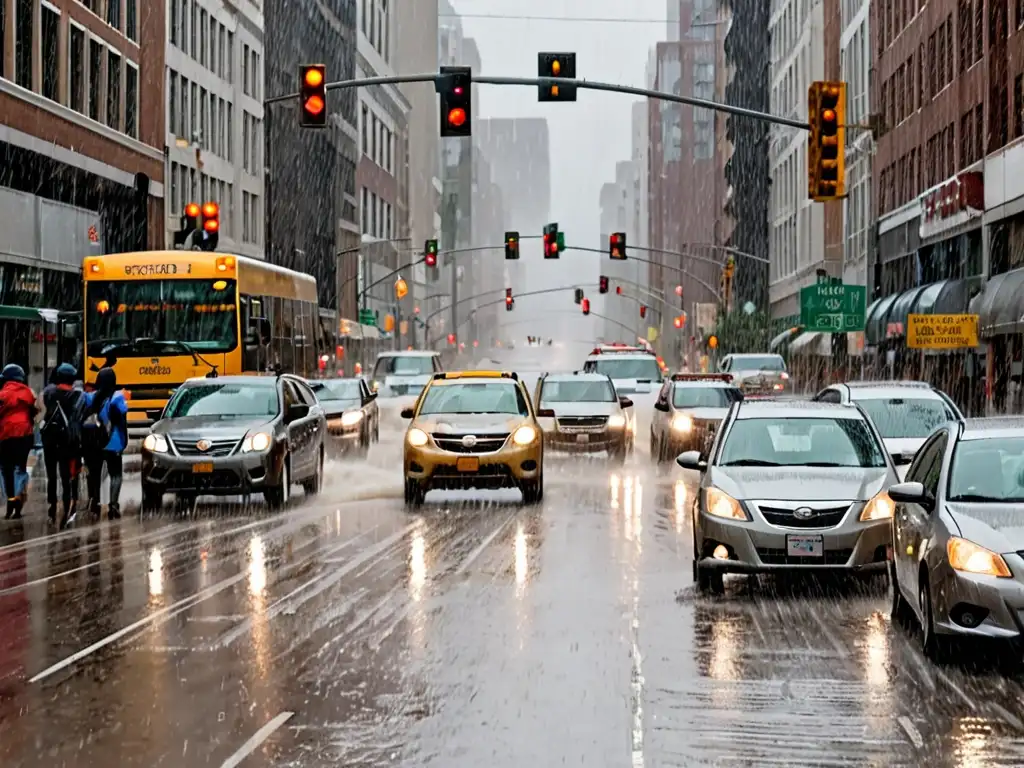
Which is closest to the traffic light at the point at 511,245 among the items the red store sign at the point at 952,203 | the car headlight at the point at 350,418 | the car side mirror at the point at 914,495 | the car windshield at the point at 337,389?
the red store sign at the point at 952,203

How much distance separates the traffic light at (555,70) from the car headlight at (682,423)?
868cm

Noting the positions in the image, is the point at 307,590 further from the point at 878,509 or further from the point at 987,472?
the point at 987,472

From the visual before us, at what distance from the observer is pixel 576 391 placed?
3494cm

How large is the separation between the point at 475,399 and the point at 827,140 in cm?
579

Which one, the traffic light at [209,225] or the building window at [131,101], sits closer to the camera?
the traffic light at [209,225]

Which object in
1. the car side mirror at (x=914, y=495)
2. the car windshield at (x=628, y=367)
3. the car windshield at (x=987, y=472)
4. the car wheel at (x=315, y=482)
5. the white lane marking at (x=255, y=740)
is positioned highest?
the car windshield at (x=628, y=367)

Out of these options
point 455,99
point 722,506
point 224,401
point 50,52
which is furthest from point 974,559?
point 50,52

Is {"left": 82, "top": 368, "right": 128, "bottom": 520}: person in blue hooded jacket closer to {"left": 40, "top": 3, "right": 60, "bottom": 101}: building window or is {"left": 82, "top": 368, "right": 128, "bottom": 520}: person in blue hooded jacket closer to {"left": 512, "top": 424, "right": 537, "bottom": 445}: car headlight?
{"left": 512, "top": 424, "right": 537, "bottom": 445}: car headlight

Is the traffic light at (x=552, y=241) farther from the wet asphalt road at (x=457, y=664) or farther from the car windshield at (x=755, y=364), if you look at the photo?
the wet asphalt road at (x=457, y=664)

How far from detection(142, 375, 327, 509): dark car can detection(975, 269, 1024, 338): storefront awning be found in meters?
23.3

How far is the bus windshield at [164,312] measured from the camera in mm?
32812

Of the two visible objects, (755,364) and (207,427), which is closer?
(207,427)

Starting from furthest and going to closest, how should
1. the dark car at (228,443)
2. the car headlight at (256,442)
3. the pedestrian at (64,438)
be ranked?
1. the car headlight at (256,442)
2. the dark car at (228,443)
3. the pedestrian at (64,438)

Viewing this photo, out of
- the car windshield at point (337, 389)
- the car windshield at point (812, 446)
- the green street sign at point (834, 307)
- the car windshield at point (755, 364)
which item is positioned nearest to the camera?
the car windshield at point (812, 446)
